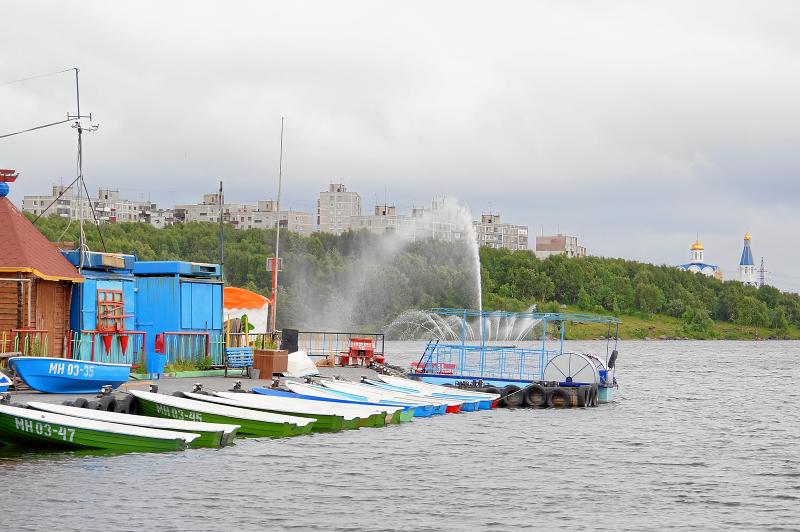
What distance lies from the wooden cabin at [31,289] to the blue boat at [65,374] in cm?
286

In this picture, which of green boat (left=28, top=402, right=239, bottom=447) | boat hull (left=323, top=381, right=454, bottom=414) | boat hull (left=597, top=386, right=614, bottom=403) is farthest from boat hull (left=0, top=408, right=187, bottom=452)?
boat hull (left=597, top=386, right=614, bottom=403)

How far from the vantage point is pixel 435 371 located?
60438 mm

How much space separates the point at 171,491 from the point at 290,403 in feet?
43.7

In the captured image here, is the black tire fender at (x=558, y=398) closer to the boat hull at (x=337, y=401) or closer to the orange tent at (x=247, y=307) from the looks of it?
the boat hull at (x=337, y=401)

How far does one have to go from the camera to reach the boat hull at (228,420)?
35.8m

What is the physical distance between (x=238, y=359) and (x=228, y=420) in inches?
483

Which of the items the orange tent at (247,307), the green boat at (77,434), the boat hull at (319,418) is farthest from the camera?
the orange tent at (247,307)

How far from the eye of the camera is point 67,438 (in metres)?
31.6

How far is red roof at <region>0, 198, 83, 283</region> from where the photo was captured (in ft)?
130

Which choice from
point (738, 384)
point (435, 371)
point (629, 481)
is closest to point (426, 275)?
point (738, 384)

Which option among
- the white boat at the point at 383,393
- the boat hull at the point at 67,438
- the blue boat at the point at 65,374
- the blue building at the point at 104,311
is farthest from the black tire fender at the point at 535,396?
the boat hull at the point at 67,438

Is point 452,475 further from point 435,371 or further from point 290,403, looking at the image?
point 435,371

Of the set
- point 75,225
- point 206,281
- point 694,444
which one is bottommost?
point 694,444

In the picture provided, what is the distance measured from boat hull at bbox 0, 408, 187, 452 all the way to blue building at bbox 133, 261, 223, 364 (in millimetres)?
13142
